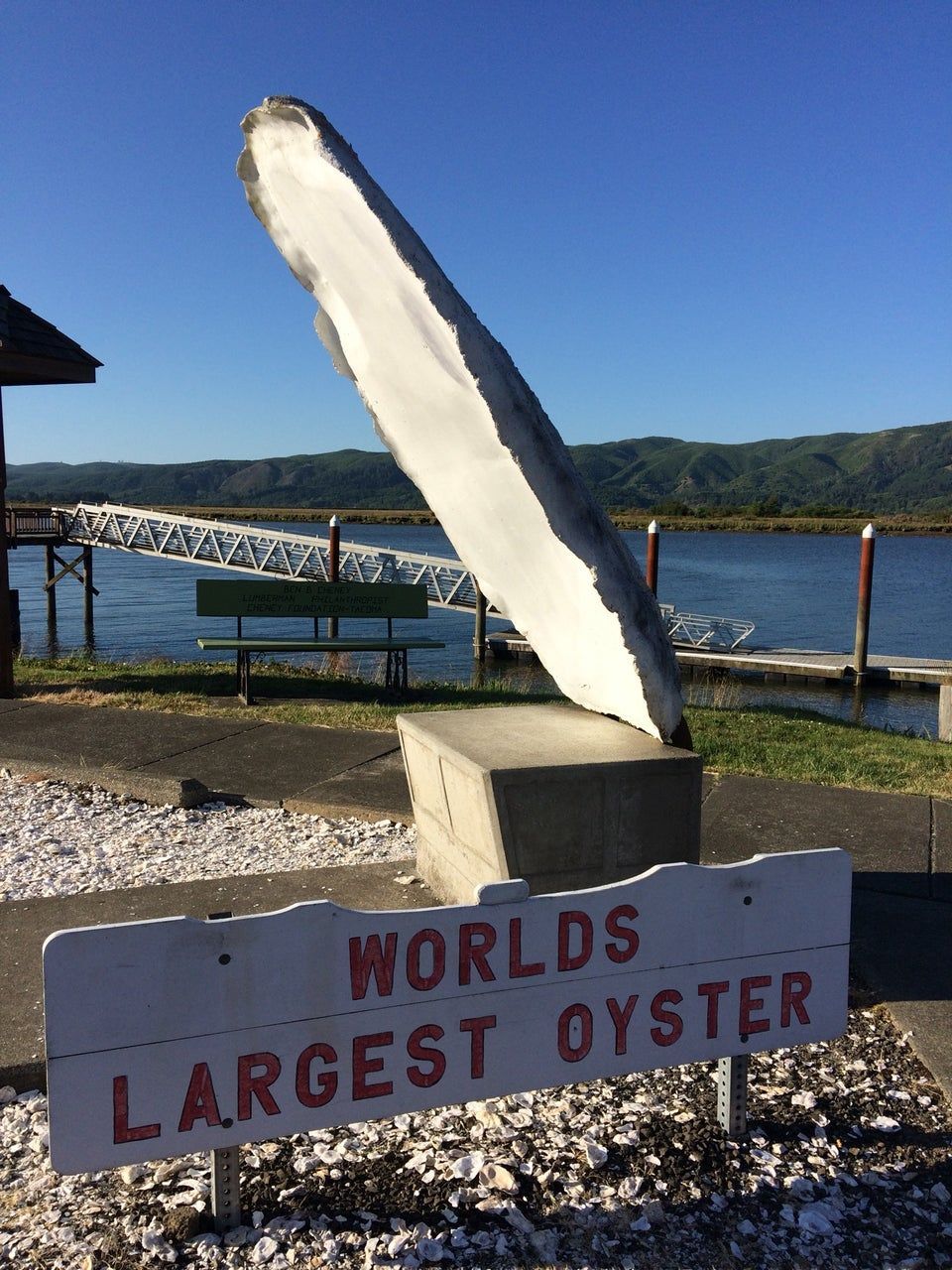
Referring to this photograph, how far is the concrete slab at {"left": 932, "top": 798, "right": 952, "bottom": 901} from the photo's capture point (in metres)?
4.19

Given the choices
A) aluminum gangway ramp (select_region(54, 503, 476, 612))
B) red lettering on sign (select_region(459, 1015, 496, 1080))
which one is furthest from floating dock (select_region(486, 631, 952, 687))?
red lettering on sign (select_region(459, 1015, 496, 1080))

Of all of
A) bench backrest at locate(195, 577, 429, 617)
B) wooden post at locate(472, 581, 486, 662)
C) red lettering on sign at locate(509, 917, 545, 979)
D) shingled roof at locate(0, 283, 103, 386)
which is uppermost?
shingled roof at locate(0, 283, 103, 386)

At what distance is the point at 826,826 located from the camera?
5004 millimetres

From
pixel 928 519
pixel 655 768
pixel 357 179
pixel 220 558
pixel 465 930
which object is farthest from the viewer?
pixel 928 519

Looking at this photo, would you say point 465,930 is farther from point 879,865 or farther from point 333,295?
point 879,865

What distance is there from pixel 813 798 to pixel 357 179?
159 inches

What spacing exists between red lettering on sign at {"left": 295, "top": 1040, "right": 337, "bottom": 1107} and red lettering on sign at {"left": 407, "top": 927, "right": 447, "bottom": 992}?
0.74 feet

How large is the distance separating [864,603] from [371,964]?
786 inches

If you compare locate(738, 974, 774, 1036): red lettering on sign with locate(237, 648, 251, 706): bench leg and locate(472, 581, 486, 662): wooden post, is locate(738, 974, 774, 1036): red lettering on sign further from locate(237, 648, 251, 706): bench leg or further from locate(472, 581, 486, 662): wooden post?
locate(472, 581, 486, 662): wooden post

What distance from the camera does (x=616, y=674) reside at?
368 centimetres

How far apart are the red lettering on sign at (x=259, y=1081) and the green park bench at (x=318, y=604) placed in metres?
7.44

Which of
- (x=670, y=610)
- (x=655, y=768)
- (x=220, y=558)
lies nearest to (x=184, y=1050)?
(x=655, y=768)

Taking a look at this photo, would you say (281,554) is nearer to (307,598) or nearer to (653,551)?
(653,551)

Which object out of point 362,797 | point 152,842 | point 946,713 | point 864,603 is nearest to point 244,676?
point 362,797
